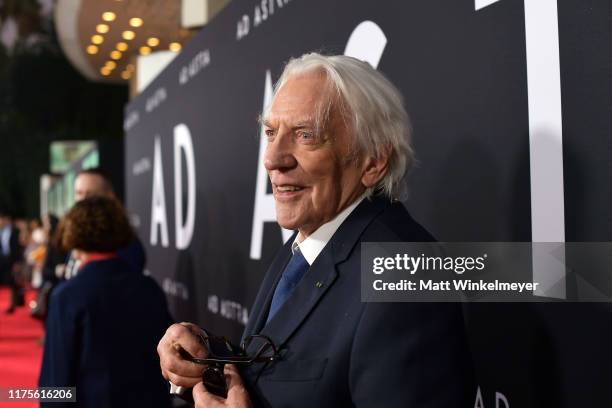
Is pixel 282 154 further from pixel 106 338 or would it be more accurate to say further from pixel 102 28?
pixel 102 28

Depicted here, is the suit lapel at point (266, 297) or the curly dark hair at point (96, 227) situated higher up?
the curly dark hair at point (96, 227)

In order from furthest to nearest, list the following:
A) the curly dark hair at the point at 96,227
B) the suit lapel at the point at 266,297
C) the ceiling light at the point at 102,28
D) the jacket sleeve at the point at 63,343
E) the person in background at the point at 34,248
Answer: the person in background at the point at 34,248 < the ceiling light at the point at 102,28 < the curly dark hair at the point at 96,227 < the jacket sleeve at the point at 63,343 < the suit lapel at the point at 266,297

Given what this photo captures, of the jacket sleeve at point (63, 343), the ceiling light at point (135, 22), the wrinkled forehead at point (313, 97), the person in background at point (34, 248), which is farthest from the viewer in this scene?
the person in background at point (34, 248)

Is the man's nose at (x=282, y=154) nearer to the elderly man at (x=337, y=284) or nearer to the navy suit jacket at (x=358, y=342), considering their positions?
the elderly man at (x=337, y=284)

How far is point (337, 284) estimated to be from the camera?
52.3 inches

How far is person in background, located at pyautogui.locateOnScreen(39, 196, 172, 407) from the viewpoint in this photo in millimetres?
2672

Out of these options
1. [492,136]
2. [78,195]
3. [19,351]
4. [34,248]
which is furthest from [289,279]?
[34,248]

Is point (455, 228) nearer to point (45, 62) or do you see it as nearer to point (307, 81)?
point (307, 81)

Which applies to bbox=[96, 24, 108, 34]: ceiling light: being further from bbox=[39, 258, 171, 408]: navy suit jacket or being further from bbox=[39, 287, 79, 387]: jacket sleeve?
bbox=[39, 287, 79, 387]: jacket sleeve

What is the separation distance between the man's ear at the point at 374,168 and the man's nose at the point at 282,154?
0.16 meters

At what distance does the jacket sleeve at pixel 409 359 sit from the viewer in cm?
116

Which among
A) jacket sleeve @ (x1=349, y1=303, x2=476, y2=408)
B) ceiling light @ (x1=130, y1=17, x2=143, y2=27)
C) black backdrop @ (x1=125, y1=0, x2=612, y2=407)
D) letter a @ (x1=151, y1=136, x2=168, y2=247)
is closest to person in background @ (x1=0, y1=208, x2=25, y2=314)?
ceiling light @ (x1=130, y1=17, x2=143, y2=27)

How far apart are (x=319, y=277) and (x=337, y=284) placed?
0.14 feet

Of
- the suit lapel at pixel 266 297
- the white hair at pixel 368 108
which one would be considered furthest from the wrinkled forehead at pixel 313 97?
the suit lapel at pixel 266 297
